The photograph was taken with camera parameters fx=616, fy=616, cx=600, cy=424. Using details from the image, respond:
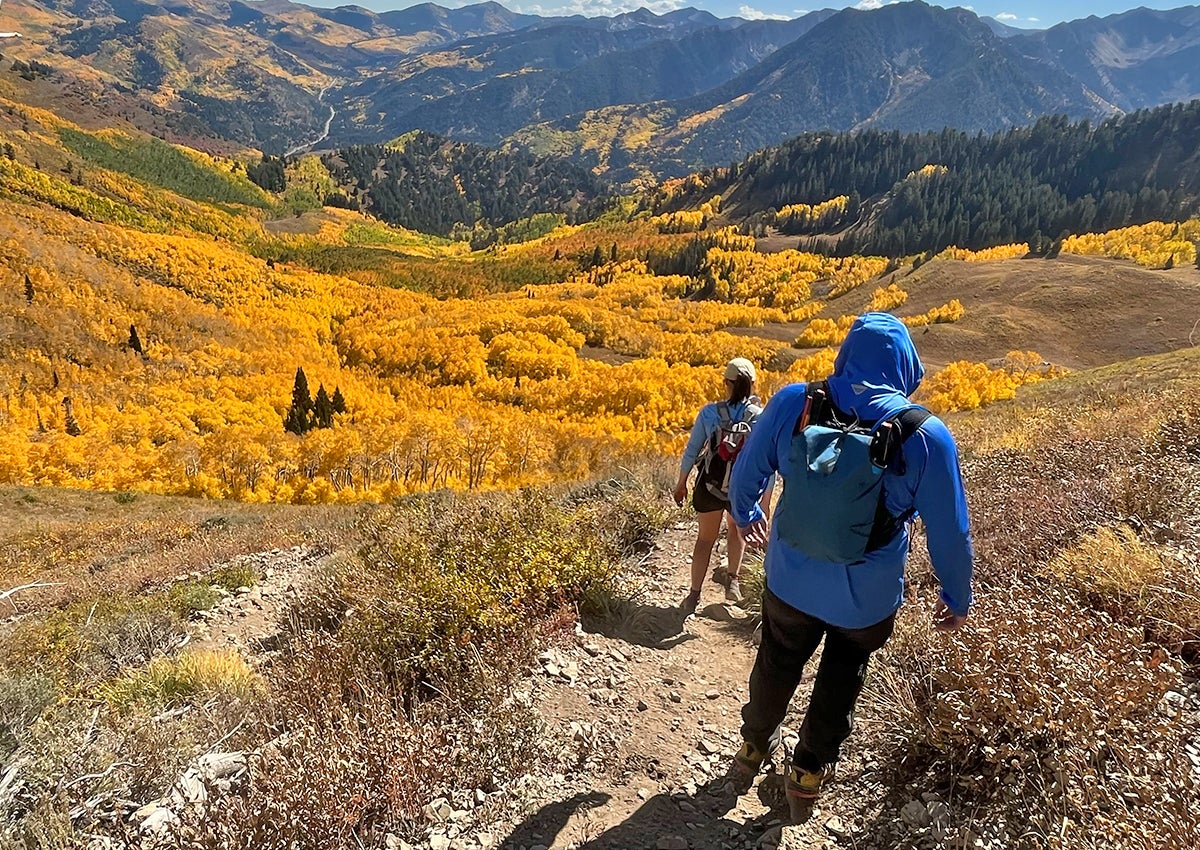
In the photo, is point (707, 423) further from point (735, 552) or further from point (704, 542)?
point (735, 552)

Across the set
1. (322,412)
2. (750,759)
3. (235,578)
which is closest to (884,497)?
(750,759)

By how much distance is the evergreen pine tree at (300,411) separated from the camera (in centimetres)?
5834

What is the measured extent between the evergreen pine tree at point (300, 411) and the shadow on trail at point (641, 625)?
194ft

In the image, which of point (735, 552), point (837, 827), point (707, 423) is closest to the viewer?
point (837, 827)

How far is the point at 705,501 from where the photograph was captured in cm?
564

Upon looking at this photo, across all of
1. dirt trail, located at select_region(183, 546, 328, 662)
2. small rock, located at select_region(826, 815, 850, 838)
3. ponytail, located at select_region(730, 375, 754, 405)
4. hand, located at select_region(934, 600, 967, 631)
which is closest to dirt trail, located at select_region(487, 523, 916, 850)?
small rock, located at select_region(826, 815, 850, 838)

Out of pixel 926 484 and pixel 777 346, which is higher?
pixel 926 484

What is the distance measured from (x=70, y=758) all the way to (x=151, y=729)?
1.38ft

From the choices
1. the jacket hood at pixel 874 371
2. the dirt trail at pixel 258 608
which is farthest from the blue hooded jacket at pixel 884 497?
the dirt trail at pixel 258 608

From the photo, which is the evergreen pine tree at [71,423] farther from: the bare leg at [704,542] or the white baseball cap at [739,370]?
the white baseball cap at [739,370]

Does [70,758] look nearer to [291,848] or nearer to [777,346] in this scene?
[291,848]

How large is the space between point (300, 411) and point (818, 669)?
62971mm

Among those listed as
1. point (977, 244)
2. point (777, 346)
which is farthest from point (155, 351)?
point (977, 244)

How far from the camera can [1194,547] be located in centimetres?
459
